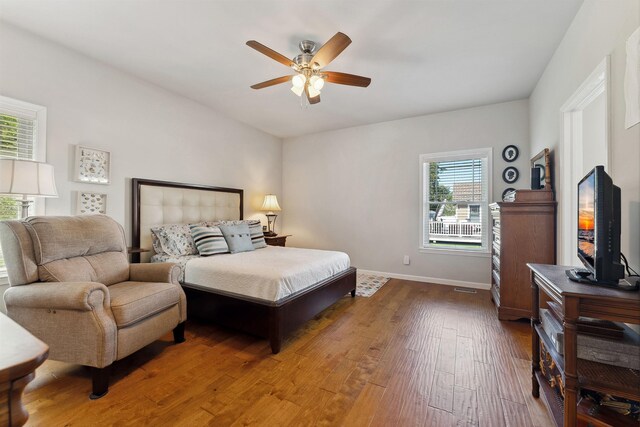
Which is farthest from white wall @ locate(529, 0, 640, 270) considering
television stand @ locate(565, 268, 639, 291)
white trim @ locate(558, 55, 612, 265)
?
television stand @ locate(565, 268, 639, 291)

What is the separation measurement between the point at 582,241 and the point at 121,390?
2964 millimetres

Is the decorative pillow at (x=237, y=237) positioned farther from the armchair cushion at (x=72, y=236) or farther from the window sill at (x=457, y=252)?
the window sill at (x=457, y=252)

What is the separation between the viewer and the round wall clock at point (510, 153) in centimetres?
372

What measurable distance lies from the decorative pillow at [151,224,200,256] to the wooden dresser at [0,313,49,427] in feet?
8.15

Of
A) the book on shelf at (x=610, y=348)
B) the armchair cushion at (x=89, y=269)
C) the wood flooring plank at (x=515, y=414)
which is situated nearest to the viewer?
the book on shelf at (x=610, y=348)

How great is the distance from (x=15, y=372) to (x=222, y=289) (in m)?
1.91

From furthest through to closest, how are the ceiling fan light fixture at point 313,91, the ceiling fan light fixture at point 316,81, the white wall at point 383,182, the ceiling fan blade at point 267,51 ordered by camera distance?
the white wall at point 383,182
the ceiling fan light fixture at point 313,91
the ceiling fan light fixture at point 316,81
the ceiling fan blade at point 267,51

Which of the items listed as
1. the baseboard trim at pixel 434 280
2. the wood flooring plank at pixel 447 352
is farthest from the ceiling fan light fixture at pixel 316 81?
the baseboard trim at pixel 434 280

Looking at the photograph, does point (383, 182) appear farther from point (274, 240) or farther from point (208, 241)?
point (208, 241)

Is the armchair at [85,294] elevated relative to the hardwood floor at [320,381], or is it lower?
elevated

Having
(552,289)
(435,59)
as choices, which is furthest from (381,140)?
(552,289)

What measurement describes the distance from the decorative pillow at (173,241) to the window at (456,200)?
133 inches

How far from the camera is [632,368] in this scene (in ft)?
4.00

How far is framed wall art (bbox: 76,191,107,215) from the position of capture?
2674 millimetres
